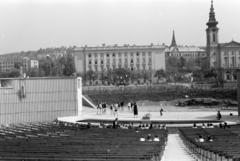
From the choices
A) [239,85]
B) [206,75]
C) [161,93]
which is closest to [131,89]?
[161,93]

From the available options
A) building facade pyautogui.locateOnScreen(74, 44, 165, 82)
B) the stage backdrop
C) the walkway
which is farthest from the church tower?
the walkway

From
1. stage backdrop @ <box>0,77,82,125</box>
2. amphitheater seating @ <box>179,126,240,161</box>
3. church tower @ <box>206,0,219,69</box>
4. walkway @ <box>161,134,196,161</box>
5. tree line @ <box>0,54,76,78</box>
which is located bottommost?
walkway @ <box>161,134,196,161</box>

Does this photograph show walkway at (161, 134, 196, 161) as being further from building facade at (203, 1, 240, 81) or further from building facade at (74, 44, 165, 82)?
building facade at (203, 1, 240, 81)

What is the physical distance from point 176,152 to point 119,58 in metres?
95.0

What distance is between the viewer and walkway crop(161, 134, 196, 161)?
18875mm

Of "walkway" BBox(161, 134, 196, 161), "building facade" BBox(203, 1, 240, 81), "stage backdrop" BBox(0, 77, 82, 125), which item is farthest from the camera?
"building facade" BBox(203, 1, 240, 81)

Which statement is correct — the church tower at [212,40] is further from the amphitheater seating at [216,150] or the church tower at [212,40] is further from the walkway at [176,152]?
the amphitheater seating at [216,150]

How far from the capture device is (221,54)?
11631cm

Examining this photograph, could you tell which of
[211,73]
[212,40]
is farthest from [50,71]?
[212,40]

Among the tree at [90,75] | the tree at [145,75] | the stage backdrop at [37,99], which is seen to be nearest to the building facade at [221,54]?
the tree at [145,75]

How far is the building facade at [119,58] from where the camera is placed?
11412cm

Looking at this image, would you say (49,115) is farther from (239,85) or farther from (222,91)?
(222,91)

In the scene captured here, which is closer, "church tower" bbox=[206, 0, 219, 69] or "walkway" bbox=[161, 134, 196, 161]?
"walkway" bbox=[161, 134, 196, 161]

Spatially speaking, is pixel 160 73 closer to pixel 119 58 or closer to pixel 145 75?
pixel 145 75
